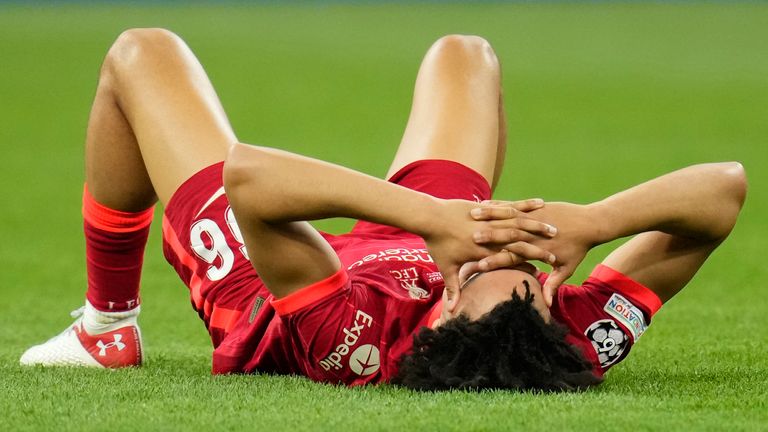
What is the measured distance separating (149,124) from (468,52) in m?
0.91

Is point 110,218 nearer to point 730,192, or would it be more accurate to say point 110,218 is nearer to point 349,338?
point 349,338

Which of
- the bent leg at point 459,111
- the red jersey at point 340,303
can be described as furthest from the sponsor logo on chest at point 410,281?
the bent leg at point 459,111

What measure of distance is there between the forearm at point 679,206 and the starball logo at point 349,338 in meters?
0.48

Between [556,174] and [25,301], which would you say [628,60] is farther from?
[25,301]

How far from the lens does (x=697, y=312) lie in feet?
13.9

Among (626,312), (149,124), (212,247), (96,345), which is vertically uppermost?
(149,124)

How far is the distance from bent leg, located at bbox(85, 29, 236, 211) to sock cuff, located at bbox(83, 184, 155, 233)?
16 mm

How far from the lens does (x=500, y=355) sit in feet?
7.98

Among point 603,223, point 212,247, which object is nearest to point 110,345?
point 212,247

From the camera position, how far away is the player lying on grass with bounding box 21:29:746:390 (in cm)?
240

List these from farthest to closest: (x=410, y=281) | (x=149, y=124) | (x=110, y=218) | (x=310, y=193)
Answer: (x=110, y=218)
(x=149, y=124)
(x=410, y=281)
(x=310, y=193)

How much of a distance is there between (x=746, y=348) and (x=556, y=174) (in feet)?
15.9

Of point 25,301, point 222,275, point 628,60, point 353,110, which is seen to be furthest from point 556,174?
point 628,60

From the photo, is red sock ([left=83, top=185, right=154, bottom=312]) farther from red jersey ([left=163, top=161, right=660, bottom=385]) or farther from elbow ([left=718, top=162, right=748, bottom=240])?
elbow ([left=718, top=162, right=748, bottom=240])
